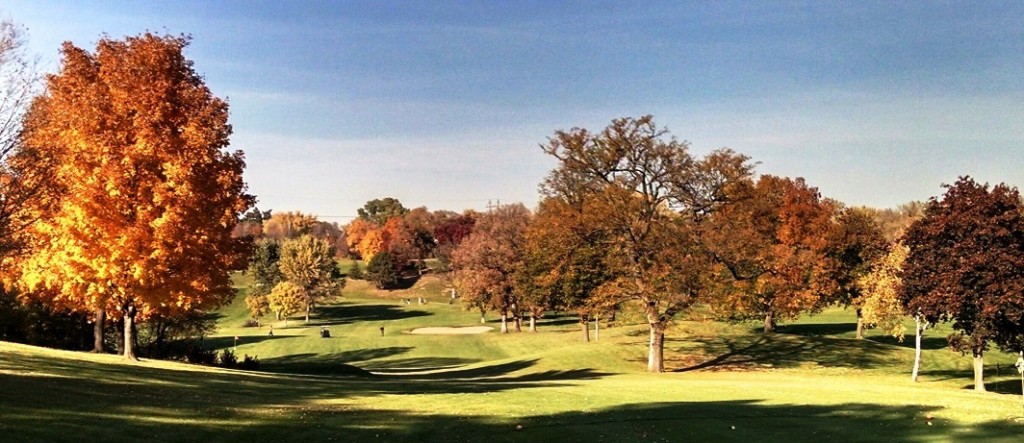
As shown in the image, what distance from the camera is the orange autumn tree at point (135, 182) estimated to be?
24.9 meters

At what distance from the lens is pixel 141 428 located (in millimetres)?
A: 13062

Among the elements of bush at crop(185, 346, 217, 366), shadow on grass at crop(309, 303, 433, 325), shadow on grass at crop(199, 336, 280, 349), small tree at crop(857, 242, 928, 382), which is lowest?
shadow on grass at crop(199, 336, 280, 349)

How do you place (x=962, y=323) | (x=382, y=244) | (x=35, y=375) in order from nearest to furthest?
(x=35, y=375)
(x=962, y=323)
(x=382, y=244)

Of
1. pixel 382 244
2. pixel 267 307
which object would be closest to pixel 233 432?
pixel 267 307

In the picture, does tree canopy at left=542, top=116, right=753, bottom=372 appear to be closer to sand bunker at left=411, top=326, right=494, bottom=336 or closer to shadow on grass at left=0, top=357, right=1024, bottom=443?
shadow on grass at left=0, top=357, right=1024, bottom=443

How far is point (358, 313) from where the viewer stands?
10088cm

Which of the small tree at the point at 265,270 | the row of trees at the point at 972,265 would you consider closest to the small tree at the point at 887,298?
the row of trees at the point at 972,265

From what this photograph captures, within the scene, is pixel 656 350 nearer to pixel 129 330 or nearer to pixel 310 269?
pixel 129 330

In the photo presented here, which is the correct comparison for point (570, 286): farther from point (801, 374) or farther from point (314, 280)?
point (314, 280)

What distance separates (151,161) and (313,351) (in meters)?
39.8

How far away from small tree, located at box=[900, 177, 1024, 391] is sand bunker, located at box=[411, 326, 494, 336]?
50243 mm

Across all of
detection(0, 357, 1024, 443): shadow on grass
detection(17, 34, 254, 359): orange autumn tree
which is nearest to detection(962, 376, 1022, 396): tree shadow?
detection(0, 357, 1024, 443): shadow on grass

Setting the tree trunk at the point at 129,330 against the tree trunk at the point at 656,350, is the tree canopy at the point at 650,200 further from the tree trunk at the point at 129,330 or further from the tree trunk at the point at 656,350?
the tree trunk at the point at 129,330

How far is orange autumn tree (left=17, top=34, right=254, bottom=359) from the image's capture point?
24.9 m
